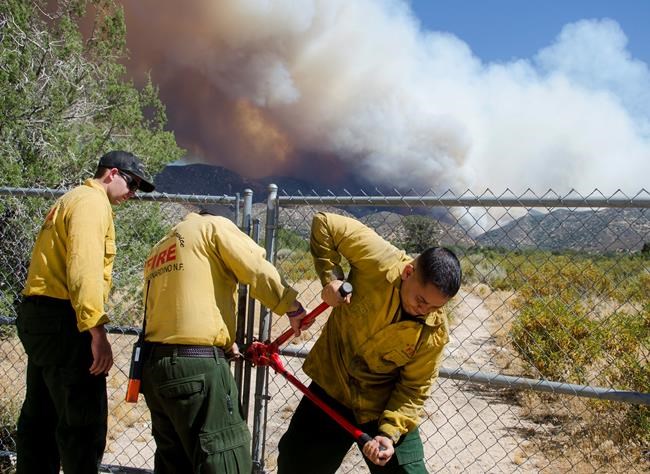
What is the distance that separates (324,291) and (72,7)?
33.3 ft

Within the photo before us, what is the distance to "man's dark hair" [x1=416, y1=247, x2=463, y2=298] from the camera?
2453 millimetres

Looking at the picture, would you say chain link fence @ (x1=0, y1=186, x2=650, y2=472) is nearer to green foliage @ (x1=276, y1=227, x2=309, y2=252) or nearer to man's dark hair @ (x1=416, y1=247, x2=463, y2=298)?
green foliage @ (x1=276, y1=227, x2=309, y2=252)

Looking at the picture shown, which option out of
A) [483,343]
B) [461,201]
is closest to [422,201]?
[461,201]

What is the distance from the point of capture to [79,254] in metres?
2.81

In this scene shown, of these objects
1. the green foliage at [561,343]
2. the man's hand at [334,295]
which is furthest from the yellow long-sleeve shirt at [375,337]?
the green foliage at [561,343]

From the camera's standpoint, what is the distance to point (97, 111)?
10.7 m

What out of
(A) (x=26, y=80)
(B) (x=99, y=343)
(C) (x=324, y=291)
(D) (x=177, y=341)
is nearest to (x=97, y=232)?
(B) (x=99, y=343)

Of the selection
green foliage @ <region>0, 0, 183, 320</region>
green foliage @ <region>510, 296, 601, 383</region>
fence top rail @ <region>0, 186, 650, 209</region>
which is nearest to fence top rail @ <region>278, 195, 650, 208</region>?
fence top rail @ <region>0, 186, 650, 209</region>

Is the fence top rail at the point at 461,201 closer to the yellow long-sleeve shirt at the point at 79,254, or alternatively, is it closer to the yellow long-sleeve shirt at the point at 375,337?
the yellow long-sleeve shirt at the point at 375,337

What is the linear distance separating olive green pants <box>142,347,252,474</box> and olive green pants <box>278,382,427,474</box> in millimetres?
262

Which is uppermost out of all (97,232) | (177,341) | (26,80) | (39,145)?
(26,80)

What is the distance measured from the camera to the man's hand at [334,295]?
2625mm

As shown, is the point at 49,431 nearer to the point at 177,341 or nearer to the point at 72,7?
the point at 177,341

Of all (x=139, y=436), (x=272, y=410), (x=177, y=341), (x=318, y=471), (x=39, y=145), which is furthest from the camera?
(x=39, y=145)
